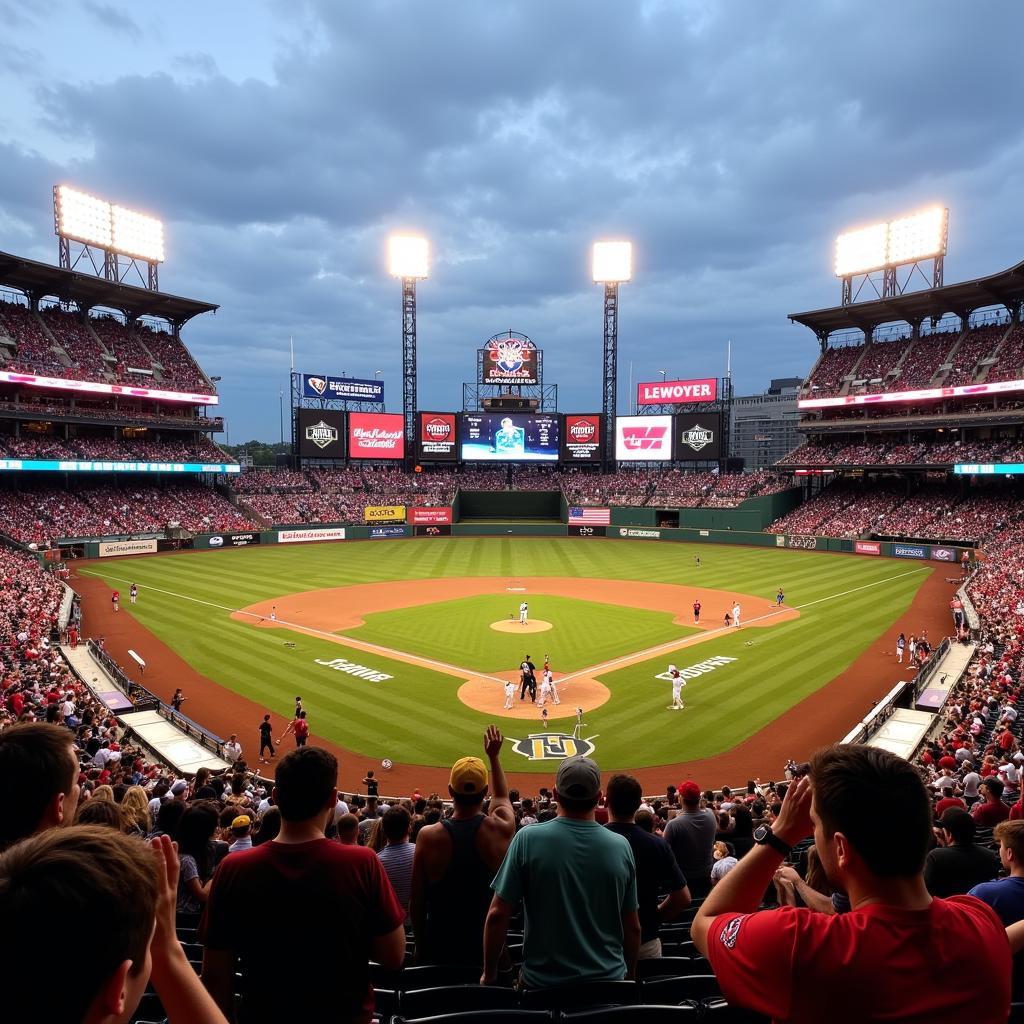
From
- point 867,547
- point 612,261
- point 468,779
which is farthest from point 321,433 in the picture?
point 468,779

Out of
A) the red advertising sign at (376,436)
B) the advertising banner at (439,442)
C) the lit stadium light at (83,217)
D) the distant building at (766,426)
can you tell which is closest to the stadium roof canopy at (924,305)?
the advertising banner at (439,442)

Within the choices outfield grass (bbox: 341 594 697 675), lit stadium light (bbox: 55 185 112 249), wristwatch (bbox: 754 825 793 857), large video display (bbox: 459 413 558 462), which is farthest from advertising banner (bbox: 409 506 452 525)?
wristwatch (bbox: 754 825 793 857)

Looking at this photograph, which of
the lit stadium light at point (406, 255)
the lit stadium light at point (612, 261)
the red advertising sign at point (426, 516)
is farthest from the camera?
the lit stadium light at point (612, 261)

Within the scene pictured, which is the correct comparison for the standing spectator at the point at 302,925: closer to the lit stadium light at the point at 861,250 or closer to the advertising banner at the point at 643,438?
the lit stadium light at the point at 861,250

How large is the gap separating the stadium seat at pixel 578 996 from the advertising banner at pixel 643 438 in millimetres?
79632

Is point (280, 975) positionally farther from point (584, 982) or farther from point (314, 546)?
point (314, 546)

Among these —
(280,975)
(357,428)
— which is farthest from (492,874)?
(357,428)

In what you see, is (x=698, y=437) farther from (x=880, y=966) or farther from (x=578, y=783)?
(x=880, y=966)

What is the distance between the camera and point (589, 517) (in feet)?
252

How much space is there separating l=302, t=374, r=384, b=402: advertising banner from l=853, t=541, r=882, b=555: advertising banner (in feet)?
182

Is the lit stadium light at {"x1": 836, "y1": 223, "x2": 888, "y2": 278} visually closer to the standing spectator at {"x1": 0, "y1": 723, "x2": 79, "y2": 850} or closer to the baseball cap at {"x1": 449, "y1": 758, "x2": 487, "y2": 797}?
the baseball cap at {"x1": 449, "y1": 758, "x2": 487, "y2": 797}

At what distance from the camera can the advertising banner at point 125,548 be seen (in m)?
54.2

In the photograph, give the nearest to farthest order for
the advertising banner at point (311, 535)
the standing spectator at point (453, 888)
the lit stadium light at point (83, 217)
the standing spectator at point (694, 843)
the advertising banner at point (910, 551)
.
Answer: the standing spectator at point (453, 888), the standing spectator at point (694, 843), the advertising banner at point (910, 551), the lit stadium light at point (83, 217), the advertising banner at point (311, 535)

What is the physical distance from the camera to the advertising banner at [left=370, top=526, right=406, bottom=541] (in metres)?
73.2
